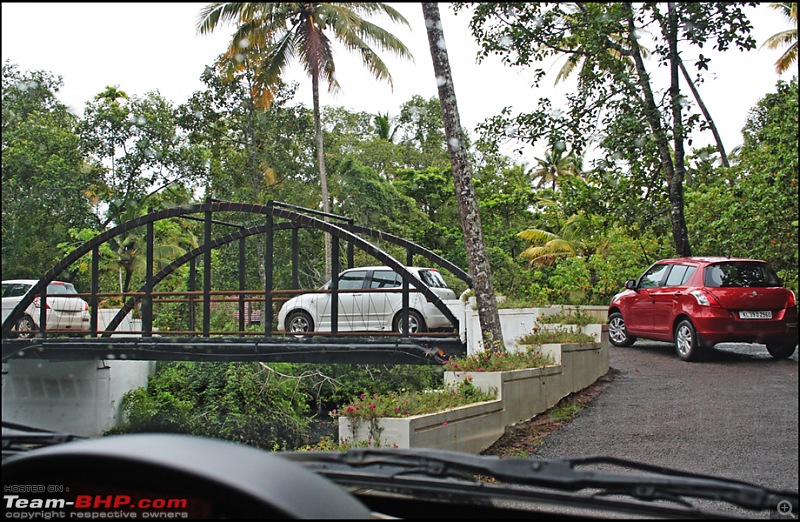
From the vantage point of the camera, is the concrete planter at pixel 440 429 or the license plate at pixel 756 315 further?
the concrete planter at pixel 440 429

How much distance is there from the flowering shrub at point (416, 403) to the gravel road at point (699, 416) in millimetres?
927

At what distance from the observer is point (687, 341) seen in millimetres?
4016

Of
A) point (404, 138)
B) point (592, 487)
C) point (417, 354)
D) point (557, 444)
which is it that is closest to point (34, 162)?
point (404, 138)

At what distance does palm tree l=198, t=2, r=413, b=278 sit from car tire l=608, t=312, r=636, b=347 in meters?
9.09

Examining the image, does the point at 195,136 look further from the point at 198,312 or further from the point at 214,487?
the point at 214,487

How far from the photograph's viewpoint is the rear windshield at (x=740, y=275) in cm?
338

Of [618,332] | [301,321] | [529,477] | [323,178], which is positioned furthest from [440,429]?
[323,178]

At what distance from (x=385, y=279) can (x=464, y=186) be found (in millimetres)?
3094

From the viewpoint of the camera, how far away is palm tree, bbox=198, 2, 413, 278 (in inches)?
525

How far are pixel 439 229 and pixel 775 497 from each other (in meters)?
8.86

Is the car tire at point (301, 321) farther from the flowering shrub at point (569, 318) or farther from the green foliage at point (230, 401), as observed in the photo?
the flowering shrub at point (569, 318)

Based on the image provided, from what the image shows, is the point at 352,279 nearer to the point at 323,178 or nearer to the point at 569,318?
the point at 323,178

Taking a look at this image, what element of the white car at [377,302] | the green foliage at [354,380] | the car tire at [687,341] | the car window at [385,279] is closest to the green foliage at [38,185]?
the white car at [377,302]

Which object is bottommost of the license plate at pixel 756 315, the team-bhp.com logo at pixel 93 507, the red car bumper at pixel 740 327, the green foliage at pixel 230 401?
the green foliage at pixel 230 401
